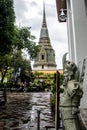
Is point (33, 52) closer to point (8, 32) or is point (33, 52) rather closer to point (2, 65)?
point (2, 65)

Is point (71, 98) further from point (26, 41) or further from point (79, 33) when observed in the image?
point (26, 41)

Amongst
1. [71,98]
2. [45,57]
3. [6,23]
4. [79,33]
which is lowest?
[71,98]

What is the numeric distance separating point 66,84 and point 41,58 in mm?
64910

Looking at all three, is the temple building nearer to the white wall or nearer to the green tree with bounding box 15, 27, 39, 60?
the green tree with bounding box 15, 27, 39, 60

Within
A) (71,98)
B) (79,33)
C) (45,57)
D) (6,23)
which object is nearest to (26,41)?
(6,23)

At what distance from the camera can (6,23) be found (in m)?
14.6

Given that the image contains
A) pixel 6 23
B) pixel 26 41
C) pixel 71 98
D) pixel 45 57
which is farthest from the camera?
pixel 45 57

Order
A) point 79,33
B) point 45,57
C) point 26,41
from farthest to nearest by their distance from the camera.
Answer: point 45,57 < point 26,41 < point 79,33

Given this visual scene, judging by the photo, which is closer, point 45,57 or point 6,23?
point 6,23

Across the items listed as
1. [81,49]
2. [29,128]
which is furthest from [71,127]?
[81,49]

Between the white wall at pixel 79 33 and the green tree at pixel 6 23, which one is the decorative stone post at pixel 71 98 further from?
the green tree at pixel 6 23

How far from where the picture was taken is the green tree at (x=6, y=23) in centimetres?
1443

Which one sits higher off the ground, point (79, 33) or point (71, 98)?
point (79, 33)

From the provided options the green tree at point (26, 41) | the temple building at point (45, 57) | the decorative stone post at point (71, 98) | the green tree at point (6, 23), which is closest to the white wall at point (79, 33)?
the decorative stone post at point (71, 98)
